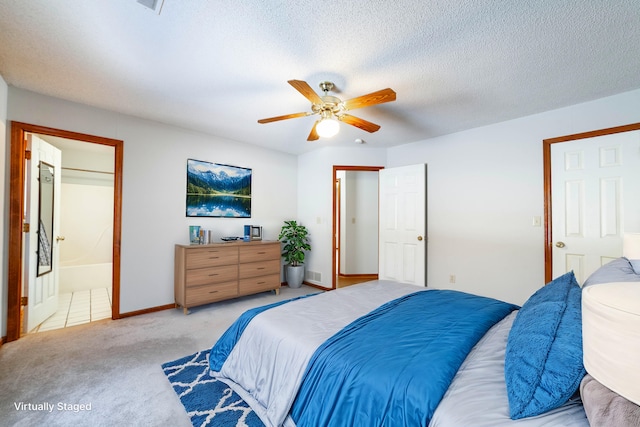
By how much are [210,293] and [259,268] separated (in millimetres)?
747

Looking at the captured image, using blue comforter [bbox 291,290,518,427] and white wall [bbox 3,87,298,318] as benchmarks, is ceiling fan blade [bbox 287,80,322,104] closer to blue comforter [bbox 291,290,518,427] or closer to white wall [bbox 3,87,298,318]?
blue comforter [bbox 291,290,518,427]

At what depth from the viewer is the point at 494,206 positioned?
3361 mm

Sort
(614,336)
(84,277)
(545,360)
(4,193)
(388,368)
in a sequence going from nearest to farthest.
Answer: (614,336)
(545,360)
(388,368)
(4,193)
(84,277)

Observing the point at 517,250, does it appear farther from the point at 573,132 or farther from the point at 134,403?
the point at 134,403

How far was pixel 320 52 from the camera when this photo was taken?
195 cm

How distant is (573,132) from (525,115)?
1.58ft

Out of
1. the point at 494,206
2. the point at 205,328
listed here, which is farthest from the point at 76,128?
the point at 494,206

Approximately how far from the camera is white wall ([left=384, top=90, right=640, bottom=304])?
2905 millimetres

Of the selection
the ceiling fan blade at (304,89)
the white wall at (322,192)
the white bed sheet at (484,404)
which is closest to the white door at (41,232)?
the ceiling fan blade at (304,89)

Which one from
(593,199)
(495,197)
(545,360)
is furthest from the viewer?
(495,197)

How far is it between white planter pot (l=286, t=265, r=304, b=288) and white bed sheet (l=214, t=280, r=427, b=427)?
257cm

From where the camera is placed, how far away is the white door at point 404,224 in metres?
3.93

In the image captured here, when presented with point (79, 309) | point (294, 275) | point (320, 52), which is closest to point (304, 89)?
point (320, 52)

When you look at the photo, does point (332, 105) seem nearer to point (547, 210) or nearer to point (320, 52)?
point (320, 52)
